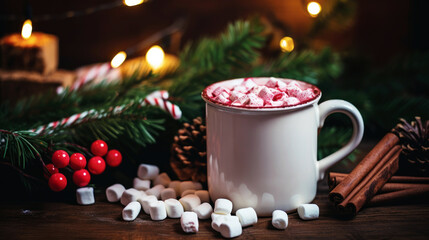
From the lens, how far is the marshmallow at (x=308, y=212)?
828 millimetres

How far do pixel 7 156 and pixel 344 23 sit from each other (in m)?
0.98

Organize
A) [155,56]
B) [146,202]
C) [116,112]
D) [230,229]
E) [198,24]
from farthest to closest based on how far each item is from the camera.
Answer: [198,24]
[155,56]
[116,112]
[146,202]
[230,229]

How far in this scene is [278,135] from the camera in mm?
803

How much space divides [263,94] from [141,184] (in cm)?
32

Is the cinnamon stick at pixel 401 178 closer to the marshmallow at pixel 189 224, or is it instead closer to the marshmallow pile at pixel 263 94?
the marshmallow pile at pixel 263 94

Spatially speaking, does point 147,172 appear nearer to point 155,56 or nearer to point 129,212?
point 129,212

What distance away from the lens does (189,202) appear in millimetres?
875

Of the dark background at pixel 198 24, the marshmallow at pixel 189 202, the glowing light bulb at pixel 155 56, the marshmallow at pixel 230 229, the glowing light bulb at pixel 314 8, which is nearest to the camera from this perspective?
the marshmallow at pixel 230 229

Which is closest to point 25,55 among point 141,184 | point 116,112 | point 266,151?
point 116,112

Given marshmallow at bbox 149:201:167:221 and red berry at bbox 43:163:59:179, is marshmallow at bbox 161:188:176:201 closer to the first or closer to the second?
marshmallow at bbox 149:201:167:221

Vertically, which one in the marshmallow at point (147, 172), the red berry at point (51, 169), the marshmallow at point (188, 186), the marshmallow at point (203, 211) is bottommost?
the marshmallow at point (203, 211)

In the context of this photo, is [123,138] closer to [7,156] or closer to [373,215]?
[7,156]

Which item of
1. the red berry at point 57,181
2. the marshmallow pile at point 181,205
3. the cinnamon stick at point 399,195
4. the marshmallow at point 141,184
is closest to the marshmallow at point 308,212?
the marshmallow pile at point 181,205

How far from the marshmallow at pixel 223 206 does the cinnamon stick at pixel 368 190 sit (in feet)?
0.62
